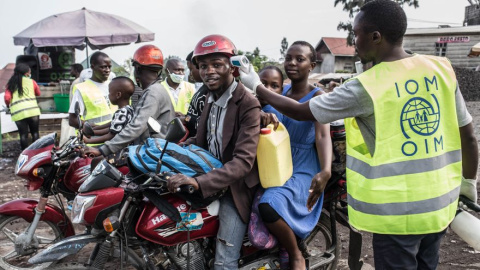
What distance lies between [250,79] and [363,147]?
0.81 metres

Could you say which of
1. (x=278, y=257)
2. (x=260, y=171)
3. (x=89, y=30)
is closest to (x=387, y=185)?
(x=260, y=171)

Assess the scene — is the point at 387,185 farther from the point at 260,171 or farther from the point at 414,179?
the point at 260,171

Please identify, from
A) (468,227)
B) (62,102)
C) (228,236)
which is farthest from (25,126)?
(468,227)

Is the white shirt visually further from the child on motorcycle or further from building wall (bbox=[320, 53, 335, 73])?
building wall (bbox=[320, 53, 335, 73])

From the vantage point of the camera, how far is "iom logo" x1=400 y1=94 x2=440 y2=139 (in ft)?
6.61

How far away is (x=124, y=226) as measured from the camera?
2.54m

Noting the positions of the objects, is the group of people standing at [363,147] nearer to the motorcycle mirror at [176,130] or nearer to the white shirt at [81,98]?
the motorcycle mirror at [176,130]

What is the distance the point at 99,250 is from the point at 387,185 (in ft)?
5.63

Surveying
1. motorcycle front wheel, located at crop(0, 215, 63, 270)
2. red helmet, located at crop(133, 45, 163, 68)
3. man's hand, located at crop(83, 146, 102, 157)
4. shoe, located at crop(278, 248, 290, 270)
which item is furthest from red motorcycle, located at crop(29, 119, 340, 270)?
red helmet, located at crop(133, 45, 163, 68)

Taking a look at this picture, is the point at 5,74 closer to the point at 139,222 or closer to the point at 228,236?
the point at 139,222

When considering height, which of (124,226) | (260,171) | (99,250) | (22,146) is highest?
(260,171)

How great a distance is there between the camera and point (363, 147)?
2.19 m

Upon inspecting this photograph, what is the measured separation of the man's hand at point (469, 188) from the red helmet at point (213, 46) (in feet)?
5.31

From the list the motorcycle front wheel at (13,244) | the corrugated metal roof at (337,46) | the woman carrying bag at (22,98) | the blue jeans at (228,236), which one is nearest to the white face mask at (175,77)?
the motorcycle front wheel at (13,244)
